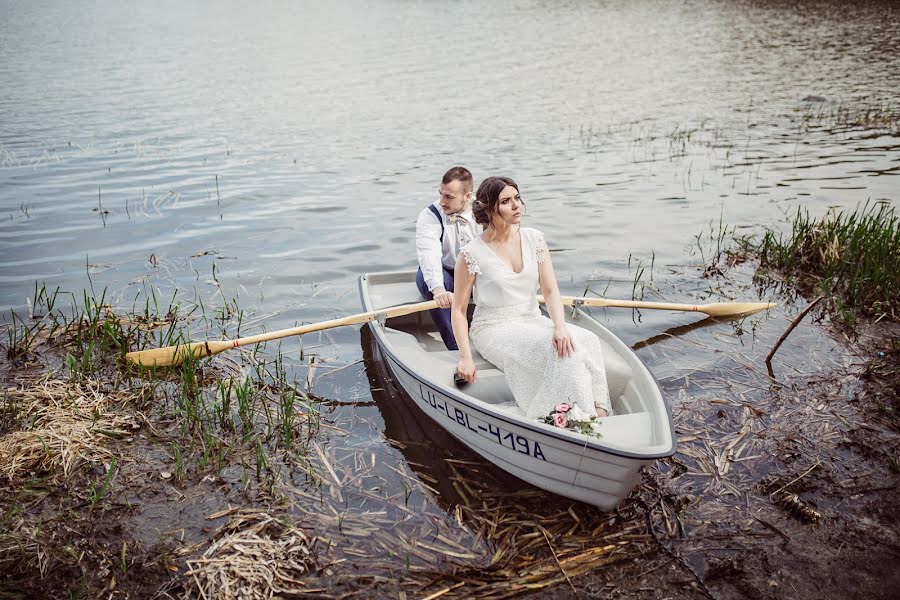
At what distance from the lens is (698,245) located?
9.41 metres

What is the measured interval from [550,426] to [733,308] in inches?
155

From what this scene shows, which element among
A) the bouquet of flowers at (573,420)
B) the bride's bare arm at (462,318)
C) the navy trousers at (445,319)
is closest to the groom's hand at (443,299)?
the navy trousers at (445,319)

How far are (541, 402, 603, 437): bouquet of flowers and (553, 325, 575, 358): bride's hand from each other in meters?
0.37

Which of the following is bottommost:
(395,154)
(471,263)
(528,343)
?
(528,343)

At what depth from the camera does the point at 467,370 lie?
16.3 ft

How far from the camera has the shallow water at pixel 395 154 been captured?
8.74m

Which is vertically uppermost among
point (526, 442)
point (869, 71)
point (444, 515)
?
point (869, 71)

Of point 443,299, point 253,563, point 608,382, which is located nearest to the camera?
point 253,563

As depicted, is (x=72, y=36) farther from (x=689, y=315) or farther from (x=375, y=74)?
(x=689, y=315)

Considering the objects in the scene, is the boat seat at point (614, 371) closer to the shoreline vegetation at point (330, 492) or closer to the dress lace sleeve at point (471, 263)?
the shoreline vegetation at point (330, 492)

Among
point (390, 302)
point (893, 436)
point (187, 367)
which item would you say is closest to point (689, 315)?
point (893, 436)

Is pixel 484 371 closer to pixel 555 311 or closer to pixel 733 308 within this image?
pixel 555 311

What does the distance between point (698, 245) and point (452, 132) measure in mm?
8641

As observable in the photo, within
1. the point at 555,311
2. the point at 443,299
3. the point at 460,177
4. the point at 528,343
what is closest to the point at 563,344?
the point at 528,343
